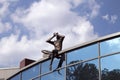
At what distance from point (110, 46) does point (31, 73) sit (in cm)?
591

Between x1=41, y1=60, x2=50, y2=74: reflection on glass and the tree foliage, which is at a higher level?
x1=41, y1=60, x2=50, y2=74: reflection on glass

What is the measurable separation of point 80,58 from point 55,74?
181 centimetres

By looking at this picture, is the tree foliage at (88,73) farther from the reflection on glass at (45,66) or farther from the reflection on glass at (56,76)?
the reflection on glass at (45,66)

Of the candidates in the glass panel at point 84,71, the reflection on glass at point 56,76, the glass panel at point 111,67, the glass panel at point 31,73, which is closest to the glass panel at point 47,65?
the reflection on glass at point 56,76

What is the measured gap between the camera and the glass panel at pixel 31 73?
20170mm

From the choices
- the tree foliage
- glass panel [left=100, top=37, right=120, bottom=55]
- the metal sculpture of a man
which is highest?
the metal sculpture of a man

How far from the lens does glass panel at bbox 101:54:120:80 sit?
51.0 feet

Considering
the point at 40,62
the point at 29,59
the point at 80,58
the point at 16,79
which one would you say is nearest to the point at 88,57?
the point at 80,58

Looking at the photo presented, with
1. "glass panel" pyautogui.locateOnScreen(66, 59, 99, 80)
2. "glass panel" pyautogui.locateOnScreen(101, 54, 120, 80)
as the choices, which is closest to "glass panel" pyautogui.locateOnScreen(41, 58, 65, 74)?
"glass panel" pyautogui.locateOnScreen(66, 59, 99, 80)

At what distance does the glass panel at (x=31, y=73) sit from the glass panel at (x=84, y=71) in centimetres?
281

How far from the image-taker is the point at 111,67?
15.8 m

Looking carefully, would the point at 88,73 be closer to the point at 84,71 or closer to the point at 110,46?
the point at 84,71

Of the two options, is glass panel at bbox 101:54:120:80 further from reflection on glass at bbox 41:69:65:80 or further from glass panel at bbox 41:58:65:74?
glass panel at bbox 41:58:65:74

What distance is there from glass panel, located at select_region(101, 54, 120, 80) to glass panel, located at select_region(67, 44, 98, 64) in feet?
2.37
